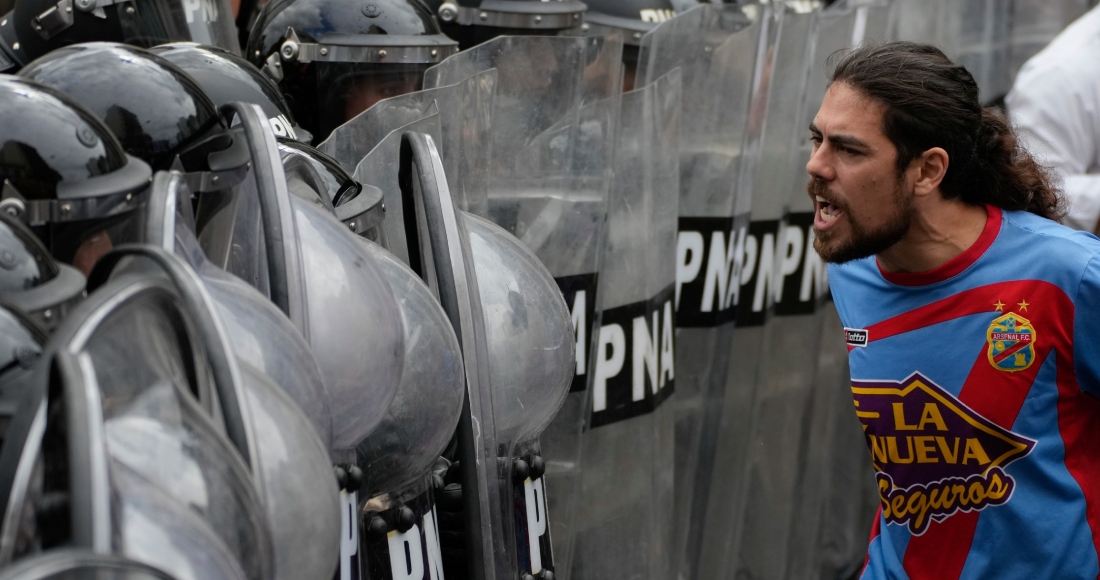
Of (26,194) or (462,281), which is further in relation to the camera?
(462,281)

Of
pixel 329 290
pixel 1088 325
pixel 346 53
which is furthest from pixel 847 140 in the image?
pixel 329 290

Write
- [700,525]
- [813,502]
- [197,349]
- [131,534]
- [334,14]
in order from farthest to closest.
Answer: [813,502]
[700,525]
[334,14]
[197,349]
[131,534]

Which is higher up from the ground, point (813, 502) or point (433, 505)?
point (433, 505)

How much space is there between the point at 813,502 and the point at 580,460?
1833 mm

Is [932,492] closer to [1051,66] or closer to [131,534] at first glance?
[131,534]

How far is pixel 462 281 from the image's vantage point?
→ 1.78m

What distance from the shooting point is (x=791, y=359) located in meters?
4.21

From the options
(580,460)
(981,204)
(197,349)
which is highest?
(197,349)

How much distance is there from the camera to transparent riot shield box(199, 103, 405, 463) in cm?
142

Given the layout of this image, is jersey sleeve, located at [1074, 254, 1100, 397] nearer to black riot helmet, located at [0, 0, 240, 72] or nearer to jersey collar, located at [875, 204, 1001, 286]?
jersey collar, located at [875, 204, 1001, 286]

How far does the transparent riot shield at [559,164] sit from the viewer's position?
2.66 meters

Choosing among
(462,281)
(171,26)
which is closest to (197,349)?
(462,281)

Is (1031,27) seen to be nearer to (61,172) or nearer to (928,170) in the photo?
(928,170)

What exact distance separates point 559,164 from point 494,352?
99 centimetres
